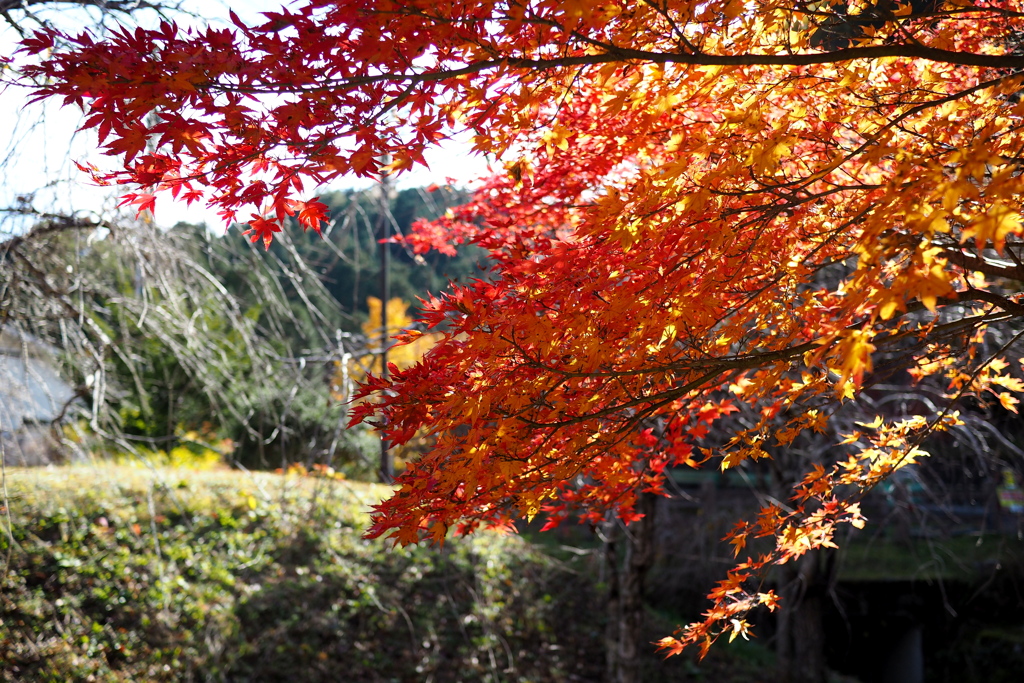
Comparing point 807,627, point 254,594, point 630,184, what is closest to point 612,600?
point 807,627

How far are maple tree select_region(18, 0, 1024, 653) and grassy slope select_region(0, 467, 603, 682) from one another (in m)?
4.00

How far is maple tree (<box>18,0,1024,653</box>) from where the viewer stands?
1962 mm

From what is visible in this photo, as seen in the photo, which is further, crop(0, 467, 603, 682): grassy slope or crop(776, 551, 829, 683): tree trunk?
crop(776, 551, 829, 683): tree trunk

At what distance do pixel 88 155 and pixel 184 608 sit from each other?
4218 mm

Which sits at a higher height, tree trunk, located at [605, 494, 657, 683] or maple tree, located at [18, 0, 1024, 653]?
maple tree, located at [18, 0, 1024, 653]

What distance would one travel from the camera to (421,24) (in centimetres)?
206

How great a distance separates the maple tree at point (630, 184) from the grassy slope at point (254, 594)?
13.1 ft

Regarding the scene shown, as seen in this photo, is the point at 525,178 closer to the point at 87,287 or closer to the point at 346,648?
the point at 87,287

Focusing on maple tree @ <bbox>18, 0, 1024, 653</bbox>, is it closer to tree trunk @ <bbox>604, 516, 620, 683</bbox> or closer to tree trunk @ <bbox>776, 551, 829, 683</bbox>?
tree trunk @ <bbox>604, 516, 620, 683</bbox>

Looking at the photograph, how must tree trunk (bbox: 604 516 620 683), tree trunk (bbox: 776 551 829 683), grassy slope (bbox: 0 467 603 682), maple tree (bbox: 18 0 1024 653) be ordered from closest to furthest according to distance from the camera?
maple tree (bbox: 18 0 1024 653)
grassy slope (bbox: 0 467 603 682)
tree trunk (bbox: 604 516 620 683)
tree trunk (bbox: 776 551 829 683)

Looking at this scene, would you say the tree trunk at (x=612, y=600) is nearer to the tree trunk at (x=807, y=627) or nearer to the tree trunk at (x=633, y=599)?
Answer: the tree trunk at (x=633, y=599)

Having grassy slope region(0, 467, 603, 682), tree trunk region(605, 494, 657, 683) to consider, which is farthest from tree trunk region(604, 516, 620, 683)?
grassy slope region(0, 467, 603, 682)

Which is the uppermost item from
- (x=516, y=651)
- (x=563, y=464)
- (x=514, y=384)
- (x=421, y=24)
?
(x=421, y=24)

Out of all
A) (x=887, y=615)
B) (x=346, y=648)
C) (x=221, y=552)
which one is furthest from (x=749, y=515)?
(x=221, y=552)
